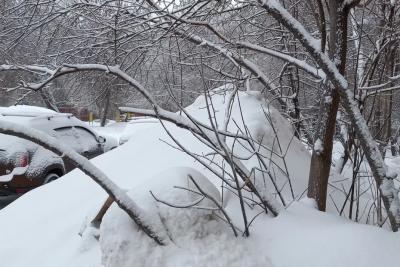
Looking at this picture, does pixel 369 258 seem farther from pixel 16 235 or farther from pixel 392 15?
pixel 392 15

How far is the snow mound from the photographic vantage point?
2330 millimetres

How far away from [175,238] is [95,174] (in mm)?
559

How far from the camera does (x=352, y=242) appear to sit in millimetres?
2338

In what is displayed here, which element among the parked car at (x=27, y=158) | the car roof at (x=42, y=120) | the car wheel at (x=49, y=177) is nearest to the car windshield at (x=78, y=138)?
the parked car at (x=27, y=158)

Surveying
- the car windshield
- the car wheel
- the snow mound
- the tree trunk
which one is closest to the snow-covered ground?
the snow mound

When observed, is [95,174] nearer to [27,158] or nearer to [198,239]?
[198,239]

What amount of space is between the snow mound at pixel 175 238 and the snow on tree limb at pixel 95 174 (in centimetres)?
8

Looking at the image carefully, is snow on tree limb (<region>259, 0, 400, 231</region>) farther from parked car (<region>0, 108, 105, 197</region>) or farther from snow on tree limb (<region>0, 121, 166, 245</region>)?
parked car (<region>0, 108, 105, 197</region>)

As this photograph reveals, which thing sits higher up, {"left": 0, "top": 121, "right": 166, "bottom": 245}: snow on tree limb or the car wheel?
{"left": 0, "top": 121, "right": 166, "bottom": 245}: snow on tree limb

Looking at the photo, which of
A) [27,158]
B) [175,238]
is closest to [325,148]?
[175,238]

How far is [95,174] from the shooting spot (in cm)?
229

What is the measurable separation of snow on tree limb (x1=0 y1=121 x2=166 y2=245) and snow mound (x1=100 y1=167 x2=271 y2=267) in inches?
3.0

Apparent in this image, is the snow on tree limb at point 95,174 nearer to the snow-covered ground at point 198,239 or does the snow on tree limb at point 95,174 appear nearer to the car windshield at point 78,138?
the snow-covered ground at point 198,239

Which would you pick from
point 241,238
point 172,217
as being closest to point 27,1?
point 172,217
